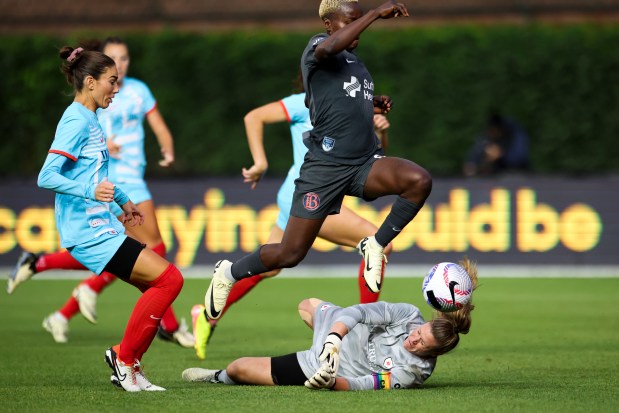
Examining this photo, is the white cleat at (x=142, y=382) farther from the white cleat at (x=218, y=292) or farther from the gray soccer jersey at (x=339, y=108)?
the gray soccer jersey at (x=339, y=108)

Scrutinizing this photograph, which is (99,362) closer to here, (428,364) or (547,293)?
(428,364)

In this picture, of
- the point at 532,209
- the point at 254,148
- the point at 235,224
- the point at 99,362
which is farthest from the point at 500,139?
the point at 99,362

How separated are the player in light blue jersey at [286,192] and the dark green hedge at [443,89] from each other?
9631 millimetres

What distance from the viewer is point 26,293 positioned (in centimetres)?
1467

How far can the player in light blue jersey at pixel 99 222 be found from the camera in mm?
7176

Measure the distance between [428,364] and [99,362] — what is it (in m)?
2.92

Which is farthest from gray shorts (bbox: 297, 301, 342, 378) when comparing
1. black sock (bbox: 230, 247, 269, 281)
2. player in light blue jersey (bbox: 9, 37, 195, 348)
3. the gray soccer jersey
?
player in light blue jersey (bbox: 9, 37, 195, 348)

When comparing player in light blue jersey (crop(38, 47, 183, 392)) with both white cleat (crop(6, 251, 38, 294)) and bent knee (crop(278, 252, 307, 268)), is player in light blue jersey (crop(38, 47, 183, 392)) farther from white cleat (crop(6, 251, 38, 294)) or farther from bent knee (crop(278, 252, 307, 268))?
white cleat (crop(6, 251, 38, 294))

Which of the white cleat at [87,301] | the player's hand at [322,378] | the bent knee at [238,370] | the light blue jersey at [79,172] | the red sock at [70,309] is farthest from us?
the red sock at [70,309]

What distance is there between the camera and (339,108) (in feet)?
25.1

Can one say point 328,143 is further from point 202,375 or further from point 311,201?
point 202,375

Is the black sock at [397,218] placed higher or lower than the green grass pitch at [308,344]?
higher

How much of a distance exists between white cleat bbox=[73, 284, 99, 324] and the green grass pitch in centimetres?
27

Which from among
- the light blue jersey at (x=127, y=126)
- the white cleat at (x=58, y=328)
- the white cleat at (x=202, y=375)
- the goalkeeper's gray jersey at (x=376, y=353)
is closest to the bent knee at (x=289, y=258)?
the goalkeeper's gray jersey at (x=376, y=353)
